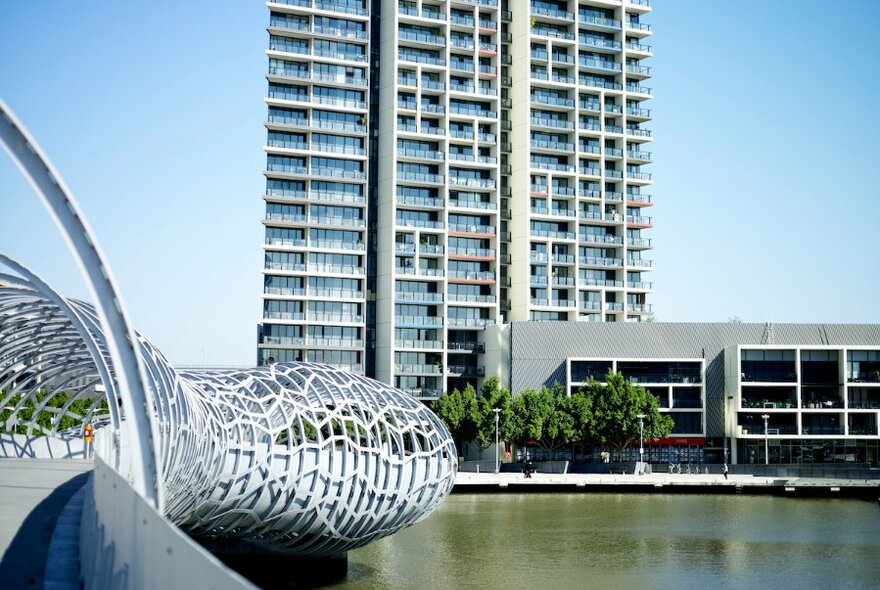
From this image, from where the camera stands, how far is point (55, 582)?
14.0 m

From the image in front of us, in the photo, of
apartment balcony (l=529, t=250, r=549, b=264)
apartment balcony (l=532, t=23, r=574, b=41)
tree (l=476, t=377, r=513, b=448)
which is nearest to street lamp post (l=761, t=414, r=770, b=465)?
tree (l=476, t=377, r=513, b=448)

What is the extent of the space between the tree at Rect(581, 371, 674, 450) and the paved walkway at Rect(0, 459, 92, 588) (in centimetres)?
5781

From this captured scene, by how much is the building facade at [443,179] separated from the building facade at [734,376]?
7.74 metres

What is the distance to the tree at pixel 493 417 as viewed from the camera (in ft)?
293

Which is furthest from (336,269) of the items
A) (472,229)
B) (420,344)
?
(472,229)

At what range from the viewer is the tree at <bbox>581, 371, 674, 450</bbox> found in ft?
292

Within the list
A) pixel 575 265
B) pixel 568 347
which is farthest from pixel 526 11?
pixel 568 347

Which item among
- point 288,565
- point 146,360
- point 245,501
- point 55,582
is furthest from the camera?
point 288,565

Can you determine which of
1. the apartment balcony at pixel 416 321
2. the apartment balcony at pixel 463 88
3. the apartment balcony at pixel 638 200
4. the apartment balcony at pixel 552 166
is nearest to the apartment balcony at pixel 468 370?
the apartment balcony at pixel 416 321

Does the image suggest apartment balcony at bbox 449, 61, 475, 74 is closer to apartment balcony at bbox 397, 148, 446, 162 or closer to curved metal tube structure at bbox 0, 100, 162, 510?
apartment balcony at bbox 397, 148, 446, 162

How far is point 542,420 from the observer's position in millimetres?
89312

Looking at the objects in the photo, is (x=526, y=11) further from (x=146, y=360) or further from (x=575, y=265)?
(x=146, y=360)

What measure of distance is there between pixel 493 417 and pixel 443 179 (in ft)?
80.8

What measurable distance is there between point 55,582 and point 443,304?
89.0 meters
